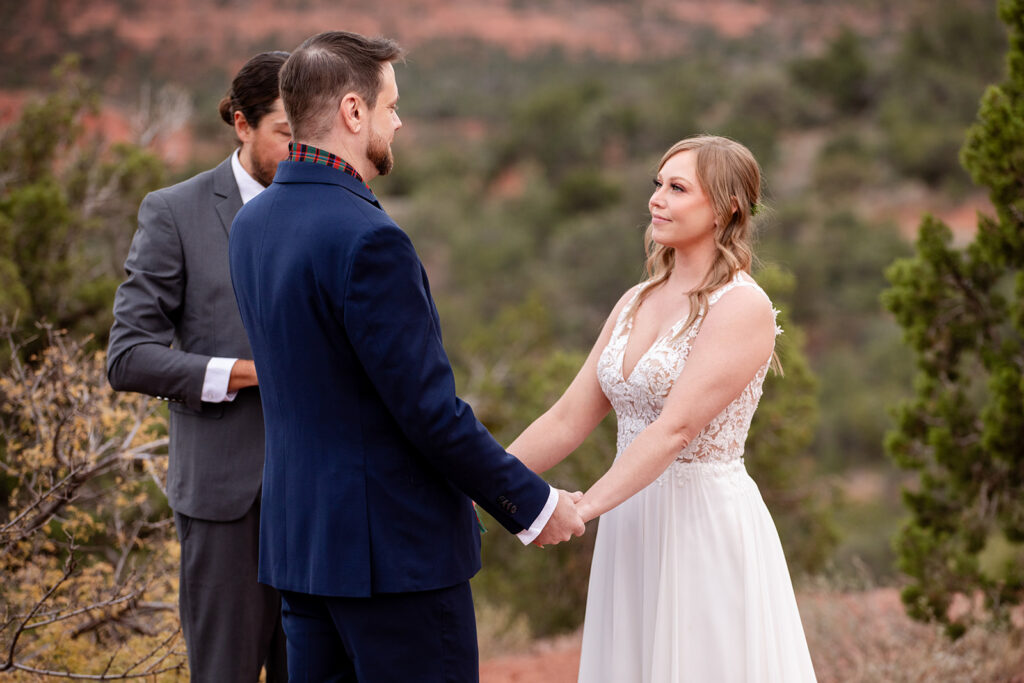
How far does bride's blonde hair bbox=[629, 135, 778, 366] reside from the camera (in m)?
2.84

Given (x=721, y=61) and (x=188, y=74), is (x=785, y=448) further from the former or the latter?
(x=721, y=61)

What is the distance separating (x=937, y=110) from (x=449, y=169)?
16.9m

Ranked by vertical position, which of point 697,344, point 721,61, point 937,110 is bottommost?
point 697,344

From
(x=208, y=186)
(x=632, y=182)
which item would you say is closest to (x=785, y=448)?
(x=208, y=186)

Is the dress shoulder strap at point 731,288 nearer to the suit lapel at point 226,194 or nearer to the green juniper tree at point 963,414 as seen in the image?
the suit lapel at point 226,194

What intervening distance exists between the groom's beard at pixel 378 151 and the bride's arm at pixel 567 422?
1018 millimetres

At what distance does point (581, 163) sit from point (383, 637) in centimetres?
3273

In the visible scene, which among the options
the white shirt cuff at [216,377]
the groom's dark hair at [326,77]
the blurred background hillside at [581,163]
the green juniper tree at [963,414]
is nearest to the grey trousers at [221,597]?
the white shirt cuff at [216,377]

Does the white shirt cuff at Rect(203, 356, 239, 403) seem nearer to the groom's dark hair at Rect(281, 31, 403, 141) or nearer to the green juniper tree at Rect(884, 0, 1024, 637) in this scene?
the groom's dark hair at Rect(281, 31, 403, 141)

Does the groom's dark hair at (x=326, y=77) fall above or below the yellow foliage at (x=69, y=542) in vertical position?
above

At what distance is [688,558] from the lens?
2.75 meters

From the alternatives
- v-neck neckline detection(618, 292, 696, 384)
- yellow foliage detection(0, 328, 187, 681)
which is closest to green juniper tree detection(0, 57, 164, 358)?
yellow foliage detection(0, 328, 187, 681)

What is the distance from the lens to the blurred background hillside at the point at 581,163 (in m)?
8.55

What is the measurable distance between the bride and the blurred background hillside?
50 centimetres
